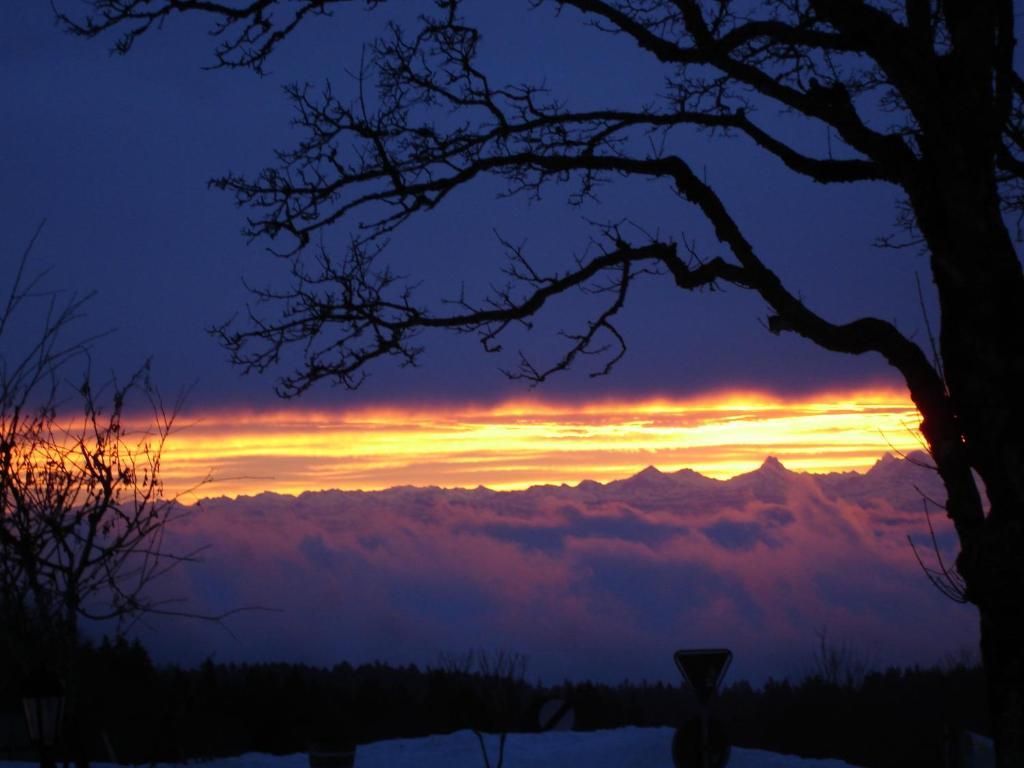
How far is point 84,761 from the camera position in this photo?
38.0 ft

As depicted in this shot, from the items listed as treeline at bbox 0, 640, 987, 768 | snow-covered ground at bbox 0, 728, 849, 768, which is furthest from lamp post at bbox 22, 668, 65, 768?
snow-covered ground at bbox 0, 728, 849, 768

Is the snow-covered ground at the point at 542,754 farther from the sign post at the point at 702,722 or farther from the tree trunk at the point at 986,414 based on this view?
the tree trunk at the point at 986,414

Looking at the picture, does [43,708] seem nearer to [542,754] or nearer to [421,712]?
[542,754]

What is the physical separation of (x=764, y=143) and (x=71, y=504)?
8093mm

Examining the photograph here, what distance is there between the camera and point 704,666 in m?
12.8

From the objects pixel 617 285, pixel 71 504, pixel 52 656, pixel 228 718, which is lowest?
pixel 228 718

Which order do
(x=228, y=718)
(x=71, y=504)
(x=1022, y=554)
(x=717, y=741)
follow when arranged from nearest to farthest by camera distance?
1. (x=1022, y=554)
2. (x=717, y=741)
3. (x=71, y=504)
4. (x=228, y=718)

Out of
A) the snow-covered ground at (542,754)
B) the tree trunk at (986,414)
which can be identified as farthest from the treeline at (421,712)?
the tree trunk at (986,414)

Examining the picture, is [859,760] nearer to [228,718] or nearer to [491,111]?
[491,111]

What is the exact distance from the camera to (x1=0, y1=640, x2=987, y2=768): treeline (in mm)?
33562

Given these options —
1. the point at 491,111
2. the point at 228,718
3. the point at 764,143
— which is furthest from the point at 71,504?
the point at 228,718

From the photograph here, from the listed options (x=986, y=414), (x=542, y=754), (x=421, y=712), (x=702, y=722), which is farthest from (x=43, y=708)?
(x=421, y=712)

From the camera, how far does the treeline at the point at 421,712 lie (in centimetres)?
3356

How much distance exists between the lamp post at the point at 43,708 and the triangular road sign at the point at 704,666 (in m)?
5.74
